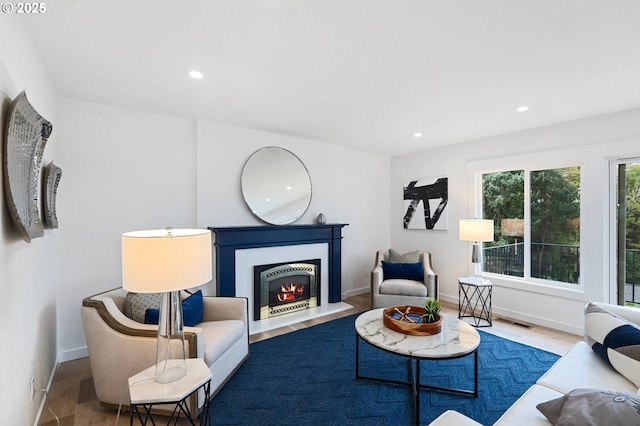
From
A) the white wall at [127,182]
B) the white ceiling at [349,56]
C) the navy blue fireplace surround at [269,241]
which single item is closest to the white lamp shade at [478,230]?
the white ceiling at [349,56]

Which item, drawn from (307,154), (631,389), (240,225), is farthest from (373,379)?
(307,154)

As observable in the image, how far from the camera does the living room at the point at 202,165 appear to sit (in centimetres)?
168

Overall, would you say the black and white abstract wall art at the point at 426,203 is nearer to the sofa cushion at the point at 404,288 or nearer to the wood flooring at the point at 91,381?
the sofa cushion at the point at 404,288

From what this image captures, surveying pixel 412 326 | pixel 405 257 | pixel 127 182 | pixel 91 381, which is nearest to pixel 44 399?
pixel 91 381

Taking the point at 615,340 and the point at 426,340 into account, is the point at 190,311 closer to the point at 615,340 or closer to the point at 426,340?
the point at 426,340

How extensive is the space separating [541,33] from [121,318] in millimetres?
3275

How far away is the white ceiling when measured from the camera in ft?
5.16

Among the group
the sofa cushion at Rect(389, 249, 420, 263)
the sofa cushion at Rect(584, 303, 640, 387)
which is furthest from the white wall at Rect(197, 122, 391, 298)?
the sofa cushion at Rect(584, 303, 640, 387)

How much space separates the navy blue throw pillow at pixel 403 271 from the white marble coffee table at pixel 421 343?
160cm

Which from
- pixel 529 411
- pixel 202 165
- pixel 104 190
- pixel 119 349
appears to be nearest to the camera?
pixel 529 411

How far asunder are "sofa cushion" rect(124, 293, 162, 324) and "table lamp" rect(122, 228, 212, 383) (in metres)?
0.77

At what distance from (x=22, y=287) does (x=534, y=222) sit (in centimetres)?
496

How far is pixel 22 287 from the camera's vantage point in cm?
164

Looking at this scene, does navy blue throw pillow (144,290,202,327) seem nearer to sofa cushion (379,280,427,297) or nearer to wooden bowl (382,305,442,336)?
wooden bowl (382,305,442,336)
